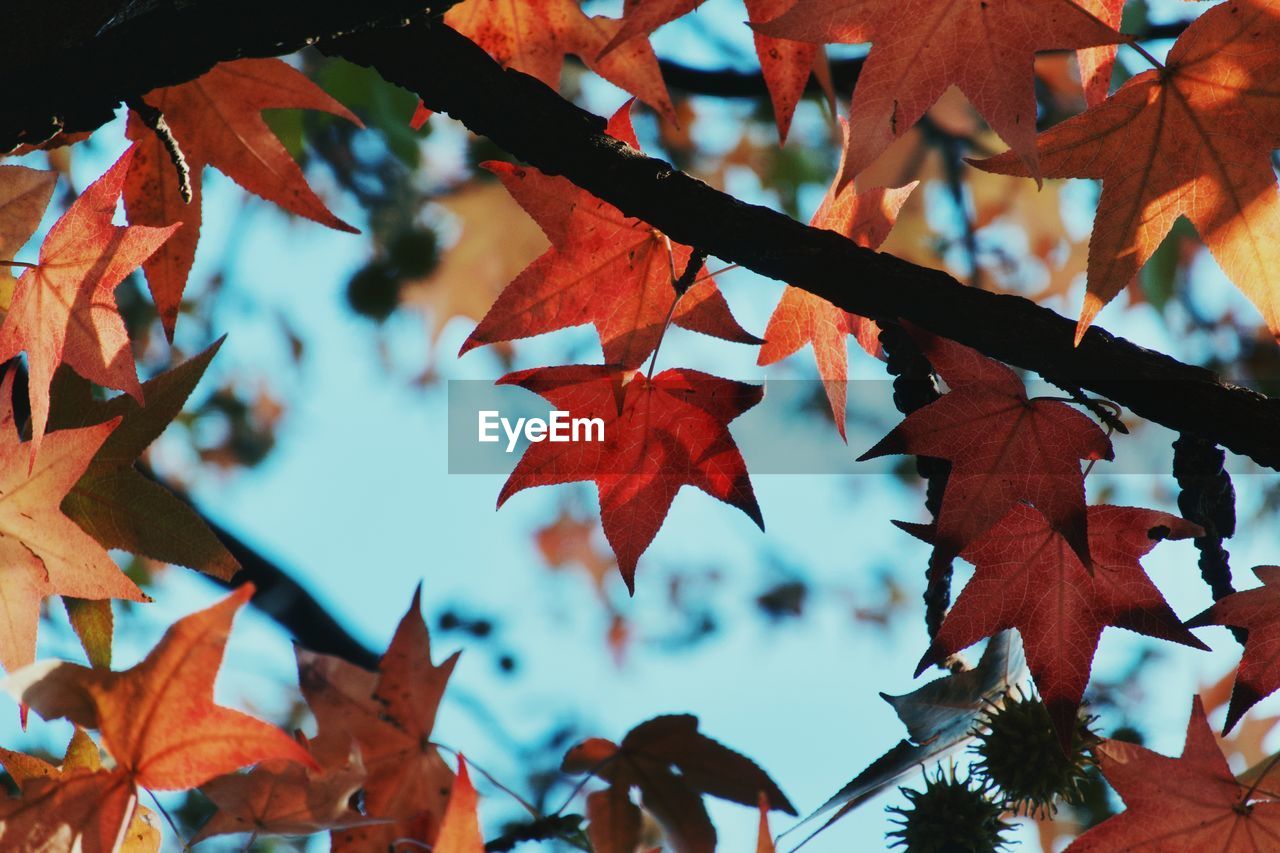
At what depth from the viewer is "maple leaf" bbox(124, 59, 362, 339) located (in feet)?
2.93

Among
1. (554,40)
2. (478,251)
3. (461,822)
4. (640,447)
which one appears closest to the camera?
(461,822)

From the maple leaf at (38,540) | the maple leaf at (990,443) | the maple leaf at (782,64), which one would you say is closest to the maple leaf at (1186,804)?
the maple leaf at (990,443)

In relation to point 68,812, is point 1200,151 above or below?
above

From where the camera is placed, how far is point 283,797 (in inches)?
29.2

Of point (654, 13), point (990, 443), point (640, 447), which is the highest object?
point (654, 13)

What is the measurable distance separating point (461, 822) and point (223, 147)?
25.3 inches

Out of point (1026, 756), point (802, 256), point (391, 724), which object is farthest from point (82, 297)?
point (1026, 756)

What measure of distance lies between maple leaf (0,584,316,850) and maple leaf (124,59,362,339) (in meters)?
0.36

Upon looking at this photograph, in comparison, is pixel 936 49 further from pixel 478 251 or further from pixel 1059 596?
pixel 478 251

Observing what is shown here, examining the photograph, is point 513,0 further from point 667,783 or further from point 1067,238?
point 1067,238

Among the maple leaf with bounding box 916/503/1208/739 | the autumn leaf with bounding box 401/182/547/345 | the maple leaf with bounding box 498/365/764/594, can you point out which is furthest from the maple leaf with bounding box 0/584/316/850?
the autumn leaf with bounding box 401/182/547/345

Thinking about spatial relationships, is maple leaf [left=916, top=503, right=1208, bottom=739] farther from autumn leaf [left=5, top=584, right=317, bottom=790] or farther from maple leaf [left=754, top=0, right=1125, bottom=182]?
autumn leaf [left=5, top=584, right=317, bottom=790]

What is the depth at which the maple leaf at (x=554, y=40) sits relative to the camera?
968mm

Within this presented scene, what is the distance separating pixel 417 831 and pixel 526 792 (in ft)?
7.03
